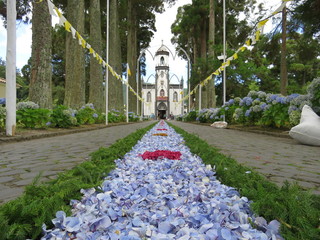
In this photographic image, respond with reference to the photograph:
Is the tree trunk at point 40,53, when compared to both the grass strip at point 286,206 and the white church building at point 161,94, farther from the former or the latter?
the white church building at point 161,94

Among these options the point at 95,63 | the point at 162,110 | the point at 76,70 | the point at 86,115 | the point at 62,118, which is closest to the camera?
the point at 62,118

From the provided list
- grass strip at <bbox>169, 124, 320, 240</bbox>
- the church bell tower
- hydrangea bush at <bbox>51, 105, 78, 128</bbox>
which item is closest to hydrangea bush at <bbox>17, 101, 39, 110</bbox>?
hydrangea bush at <bbox>51, 105, 78, 128</bbox>

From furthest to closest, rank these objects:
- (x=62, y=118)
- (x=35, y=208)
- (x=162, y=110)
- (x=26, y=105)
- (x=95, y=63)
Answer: (x=162, y=110) → (x=95, y=63) → (x=62, y=118) → (x=26, y=105) → (x=35, y=208)

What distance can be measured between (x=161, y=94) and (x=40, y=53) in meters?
60.5

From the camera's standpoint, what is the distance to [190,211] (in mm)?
1588

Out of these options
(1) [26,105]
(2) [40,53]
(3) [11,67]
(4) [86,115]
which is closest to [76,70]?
(4) [86,115]

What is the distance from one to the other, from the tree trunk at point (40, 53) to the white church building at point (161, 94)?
58147 mm

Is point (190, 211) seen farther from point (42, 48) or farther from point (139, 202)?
point (42, 48)

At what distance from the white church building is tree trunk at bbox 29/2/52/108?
5815 centimetres

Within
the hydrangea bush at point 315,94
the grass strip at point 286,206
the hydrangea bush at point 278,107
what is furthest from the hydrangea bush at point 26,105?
the hydrangea bush at point 315,94

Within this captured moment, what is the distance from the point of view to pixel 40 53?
8102 mm

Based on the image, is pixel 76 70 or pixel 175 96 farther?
pixel 175 96

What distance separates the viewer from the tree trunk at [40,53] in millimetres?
8047

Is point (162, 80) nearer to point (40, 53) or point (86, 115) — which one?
point (86, 115)
